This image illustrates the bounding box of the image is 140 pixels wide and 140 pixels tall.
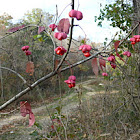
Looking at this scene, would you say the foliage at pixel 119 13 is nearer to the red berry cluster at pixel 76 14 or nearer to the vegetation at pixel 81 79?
the vegetation at pixel 81 79

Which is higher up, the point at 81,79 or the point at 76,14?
the point at 76,14

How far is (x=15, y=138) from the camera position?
3738mm

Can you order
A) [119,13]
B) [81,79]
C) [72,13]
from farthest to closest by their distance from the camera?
1. [119,13]
2. [81,79]
3. [72,13]

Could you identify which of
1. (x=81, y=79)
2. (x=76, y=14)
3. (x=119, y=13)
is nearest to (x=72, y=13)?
(x=76, y=14)

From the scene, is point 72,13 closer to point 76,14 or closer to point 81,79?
point 76,14

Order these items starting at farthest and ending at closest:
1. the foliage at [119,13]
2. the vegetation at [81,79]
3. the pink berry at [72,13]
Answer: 1. the foliage at [119,13]
2. the vegetation at [81,79]
3. the pink berry at [72,13]

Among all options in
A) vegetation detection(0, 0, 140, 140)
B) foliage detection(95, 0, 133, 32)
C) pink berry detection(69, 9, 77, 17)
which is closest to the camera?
pink berry detection(69, 9, 77, 17)

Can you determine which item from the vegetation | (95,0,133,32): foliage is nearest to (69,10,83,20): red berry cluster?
the vegetation

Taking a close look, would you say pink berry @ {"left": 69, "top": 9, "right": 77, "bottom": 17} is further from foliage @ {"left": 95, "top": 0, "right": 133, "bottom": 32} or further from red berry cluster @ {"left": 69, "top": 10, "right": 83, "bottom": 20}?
foliage @ {"left": 95, "top": 0, "right": 133, "bottom": 32}

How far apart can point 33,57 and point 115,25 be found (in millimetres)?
5859

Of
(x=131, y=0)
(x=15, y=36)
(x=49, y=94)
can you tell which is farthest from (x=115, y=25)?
(x=49, y=94)

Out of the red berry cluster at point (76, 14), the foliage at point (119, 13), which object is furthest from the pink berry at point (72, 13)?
the foliage at point (119, 13)

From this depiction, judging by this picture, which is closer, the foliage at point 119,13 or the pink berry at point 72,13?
the pink berry at point 72,13

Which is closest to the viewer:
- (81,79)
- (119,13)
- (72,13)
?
(72,13)
